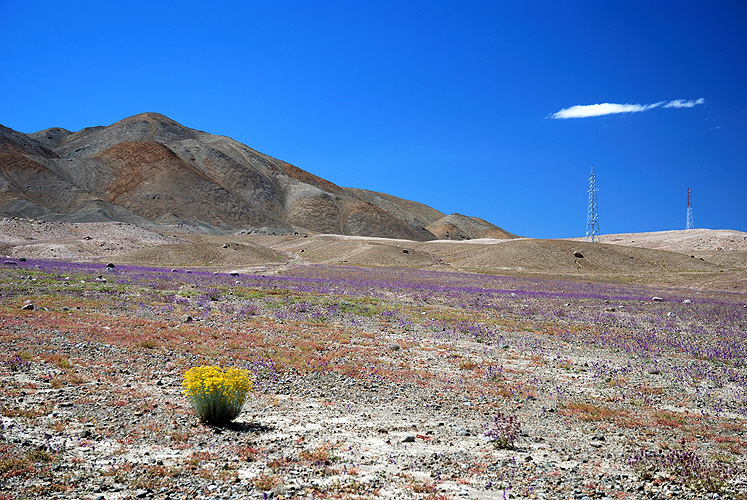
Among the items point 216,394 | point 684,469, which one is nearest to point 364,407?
point 216,394

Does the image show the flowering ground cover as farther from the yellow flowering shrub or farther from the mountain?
the mountain

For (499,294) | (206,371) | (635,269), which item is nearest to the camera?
(206,371)

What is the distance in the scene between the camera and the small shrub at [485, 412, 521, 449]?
305 inches

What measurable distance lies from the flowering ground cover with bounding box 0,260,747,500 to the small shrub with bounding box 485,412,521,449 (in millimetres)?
37

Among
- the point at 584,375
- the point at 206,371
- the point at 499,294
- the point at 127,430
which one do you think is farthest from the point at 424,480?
Result: the point at 499,294

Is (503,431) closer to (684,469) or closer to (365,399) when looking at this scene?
(684,469)

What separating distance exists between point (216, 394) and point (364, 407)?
10.4 ft

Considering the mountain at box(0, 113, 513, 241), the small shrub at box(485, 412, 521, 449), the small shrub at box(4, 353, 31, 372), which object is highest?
the mountain at box(0, 113, 513, 241)

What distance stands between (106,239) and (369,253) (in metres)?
43.2

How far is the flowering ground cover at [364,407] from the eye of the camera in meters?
6.32

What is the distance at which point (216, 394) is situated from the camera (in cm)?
808

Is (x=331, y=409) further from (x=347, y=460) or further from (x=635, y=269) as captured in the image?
(x=635, y=269)

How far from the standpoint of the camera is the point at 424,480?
21.1 feet

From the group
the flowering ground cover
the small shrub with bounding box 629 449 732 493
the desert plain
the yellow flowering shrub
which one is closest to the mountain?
the desert plain
